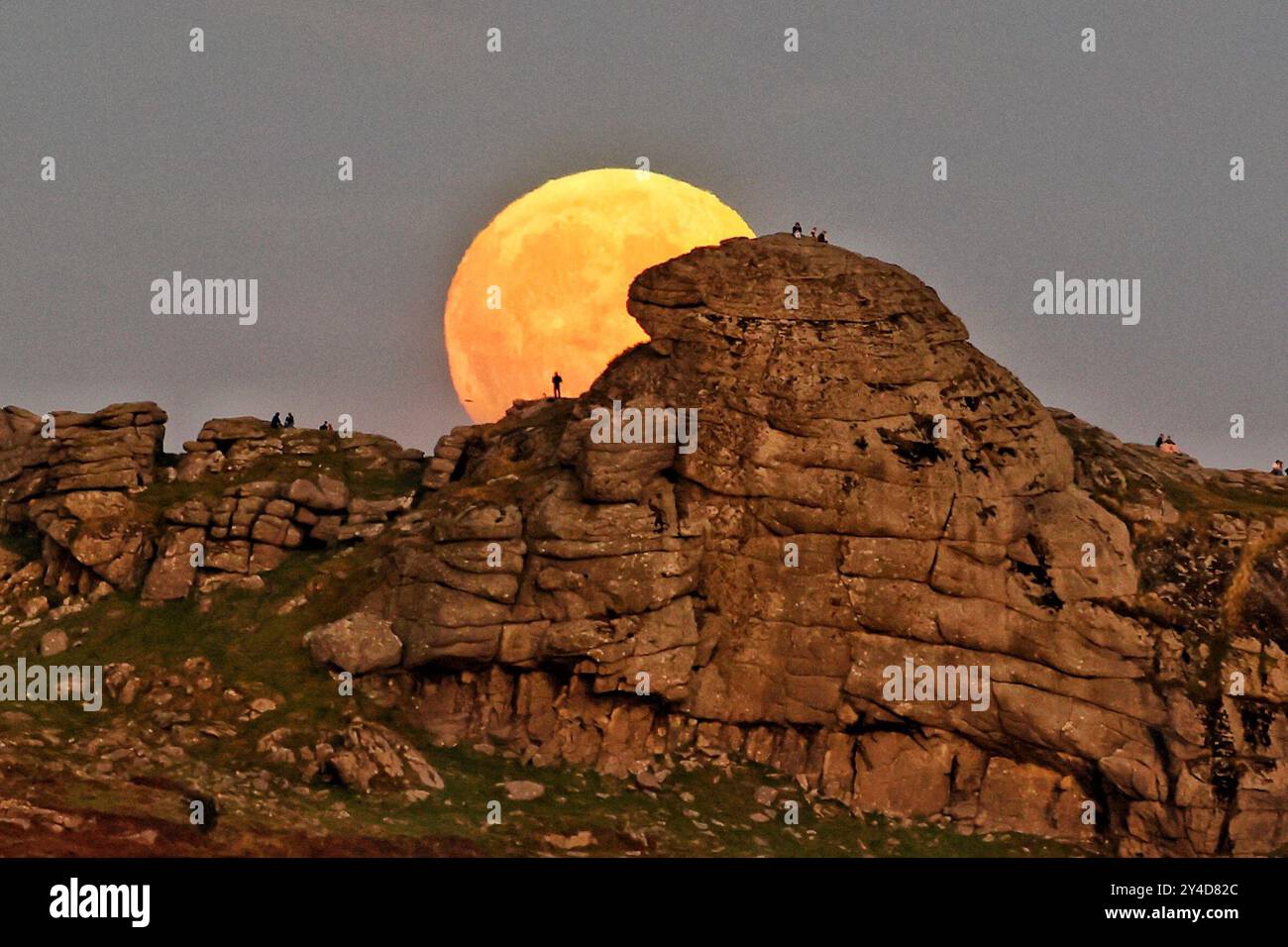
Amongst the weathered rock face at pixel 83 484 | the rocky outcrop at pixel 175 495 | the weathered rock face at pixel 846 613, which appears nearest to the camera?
the weathered rock face at pixel 846 613

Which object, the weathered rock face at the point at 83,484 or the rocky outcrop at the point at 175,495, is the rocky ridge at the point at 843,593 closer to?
the rocky outcrop at the point at 175,495

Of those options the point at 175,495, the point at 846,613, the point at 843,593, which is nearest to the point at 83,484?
the point at 175,495

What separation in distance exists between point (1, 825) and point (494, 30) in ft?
93.4

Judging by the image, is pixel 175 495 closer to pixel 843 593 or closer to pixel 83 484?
pixel 83 484

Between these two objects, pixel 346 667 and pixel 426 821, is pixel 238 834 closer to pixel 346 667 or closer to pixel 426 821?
pixel 426 821

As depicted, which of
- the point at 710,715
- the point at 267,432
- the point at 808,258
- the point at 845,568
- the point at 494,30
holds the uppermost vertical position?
the point at 494,30

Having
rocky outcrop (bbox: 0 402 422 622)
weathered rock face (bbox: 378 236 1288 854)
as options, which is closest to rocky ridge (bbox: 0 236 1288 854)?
weathered rock face (bbox: 378 236 1288 854)

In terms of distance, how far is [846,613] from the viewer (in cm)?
6078

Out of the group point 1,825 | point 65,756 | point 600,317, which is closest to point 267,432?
point 600,317

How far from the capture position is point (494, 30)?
2485 inches

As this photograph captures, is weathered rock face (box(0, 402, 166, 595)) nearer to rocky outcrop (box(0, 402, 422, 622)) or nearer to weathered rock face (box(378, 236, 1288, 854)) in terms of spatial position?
rocky outcrop (box(0, 402, 422, 622))

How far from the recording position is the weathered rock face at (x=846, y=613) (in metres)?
59.3

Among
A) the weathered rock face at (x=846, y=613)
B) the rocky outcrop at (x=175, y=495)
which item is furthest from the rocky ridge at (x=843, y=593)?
the rocky outcrop at (x=175, y=495)

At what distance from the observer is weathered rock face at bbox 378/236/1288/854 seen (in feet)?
195
